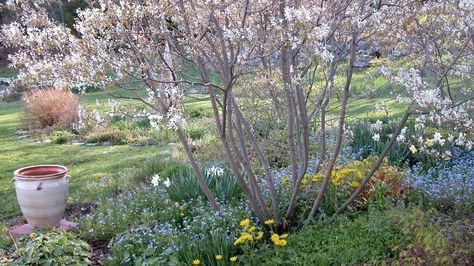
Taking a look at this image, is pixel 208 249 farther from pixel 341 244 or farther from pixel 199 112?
pixel 199 112

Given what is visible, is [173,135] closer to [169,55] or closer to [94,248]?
[94,248]

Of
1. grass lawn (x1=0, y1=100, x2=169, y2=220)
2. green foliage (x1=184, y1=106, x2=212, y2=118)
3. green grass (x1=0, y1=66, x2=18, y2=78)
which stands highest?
green grass (x1=0, y1=66, x2=18, y2=78)

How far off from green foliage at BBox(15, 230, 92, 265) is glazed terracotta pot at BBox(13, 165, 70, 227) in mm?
831

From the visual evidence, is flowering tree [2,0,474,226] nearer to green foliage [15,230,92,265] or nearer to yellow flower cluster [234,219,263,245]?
yellow flower cluster [234,219,263,245]

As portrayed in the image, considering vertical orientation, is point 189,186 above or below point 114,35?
below

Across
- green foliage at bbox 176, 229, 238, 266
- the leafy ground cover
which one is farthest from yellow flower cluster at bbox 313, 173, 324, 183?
green foliage at bbox 176, 229, 238, 266

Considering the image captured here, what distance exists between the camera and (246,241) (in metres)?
3.94

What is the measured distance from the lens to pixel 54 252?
13.9 feet

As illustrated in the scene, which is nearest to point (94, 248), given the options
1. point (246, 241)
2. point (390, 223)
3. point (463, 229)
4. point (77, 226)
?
point (77, 226)

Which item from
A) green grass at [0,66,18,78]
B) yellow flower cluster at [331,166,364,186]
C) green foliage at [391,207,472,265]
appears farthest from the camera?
green grass at [0,66,18,78]

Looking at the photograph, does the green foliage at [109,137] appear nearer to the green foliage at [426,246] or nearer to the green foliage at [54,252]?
the green foliage at [54,252]

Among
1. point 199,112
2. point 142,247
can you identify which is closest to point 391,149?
point 142,247

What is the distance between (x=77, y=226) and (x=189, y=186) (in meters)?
1.16

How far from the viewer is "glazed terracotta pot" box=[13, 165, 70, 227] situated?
5.29 meters
